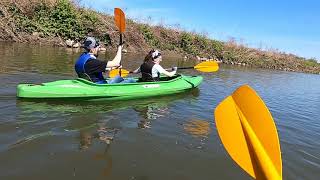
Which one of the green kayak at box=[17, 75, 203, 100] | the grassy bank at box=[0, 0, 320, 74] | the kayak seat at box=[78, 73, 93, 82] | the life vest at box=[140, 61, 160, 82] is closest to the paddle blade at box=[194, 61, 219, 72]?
the green kayak at box=[17, 75, 203, 100]

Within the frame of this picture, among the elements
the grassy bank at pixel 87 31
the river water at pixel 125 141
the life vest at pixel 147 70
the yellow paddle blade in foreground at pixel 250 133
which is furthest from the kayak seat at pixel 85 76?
the grassy bank at pixel 87 31

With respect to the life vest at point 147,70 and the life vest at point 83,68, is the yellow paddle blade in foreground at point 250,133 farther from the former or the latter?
the life vest at point 147,70

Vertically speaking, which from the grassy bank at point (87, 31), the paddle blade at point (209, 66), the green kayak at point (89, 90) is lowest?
the green kayak at point (89, 90)

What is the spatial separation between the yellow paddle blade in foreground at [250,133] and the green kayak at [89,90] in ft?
13.8

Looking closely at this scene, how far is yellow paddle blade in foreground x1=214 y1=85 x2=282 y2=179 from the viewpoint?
2297mm

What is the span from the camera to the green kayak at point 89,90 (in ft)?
20.0

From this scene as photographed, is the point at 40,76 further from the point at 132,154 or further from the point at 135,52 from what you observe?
the point at 135,52

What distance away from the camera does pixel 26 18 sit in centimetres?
1955

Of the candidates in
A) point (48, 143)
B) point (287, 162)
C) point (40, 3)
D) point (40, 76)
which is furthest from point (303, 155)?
point (40, 3)

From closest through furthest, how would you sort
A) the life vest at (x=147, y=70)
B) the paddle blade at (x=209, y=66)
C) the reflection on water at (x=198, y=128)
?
the reflection on water at (x=198, y=128)
the life vest at (x=147, y=70)
the paddle blade at (x=209, y=66)

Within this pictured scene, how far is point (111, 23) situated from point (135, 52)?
2.54 metres

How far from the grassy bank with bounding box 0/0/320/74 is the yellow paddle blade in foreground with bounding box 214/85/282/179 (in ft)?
57.5

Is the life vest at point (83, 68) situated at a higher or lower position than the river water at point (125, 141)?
higher

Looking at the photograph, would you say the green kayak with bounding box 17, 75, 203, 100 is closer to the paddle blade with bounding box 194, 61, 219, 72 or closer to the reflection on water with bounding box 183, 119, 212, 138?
the reflection on water with bounding box 183, 119, 212, 138
